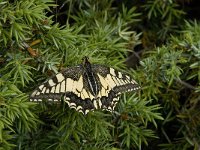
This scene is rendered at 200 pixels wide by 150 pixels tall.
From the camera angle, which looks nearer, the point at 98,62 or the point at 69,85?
the point at 69,85

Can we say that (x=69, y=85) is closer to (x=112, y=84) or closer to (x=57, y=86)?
(x=57, y=86)

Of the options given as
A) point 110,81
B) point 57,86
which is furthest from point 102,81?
point 57,86

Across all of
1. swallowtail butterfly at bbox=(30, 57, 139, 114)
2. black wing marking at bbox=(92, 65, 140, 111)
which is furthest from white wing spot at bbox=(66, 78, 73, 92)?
black wing marking at bbox=(92, 65, 140, 111)

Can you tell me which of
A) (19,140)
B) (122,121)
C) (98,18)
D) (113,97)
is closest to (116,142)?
(122,121)

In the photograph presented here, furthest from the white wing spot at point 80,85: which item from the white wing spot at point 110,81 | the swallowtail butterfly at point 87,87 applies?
the white wing spot at point 110,81

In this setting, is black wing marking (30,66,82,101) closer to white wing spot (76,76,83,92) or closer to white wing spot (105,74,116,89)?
white wing spot (76,76,83,92)
